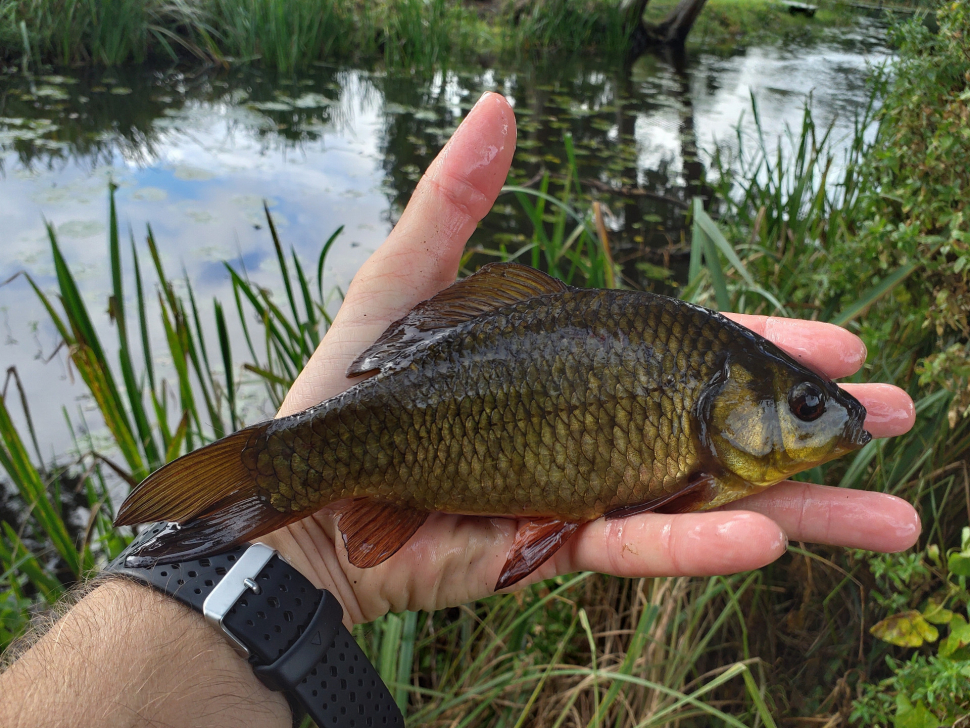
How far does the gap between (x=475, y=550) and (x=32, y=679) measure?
1.06 meters

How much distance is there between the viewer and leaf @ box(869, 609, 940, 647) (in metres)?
1.78

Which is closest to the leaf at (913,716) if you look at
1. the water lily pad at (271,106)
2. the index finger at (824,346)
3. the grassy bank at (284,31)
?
the index finger at (824,346)

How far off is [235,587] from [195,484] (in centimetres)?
27

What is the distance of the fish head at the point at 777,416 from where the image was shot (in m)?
1.70

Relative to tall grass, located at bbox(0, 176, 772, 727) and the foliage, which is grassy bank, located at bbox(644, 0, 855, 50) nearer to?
the foliage

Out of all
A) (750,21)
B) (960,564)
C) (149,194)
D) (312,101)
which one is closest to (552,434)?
(960,564)

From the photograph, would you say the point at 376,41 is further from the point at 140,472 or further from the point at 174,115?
the point at 140,472

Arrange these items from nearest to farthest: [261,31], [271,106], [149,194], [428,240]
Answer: [428,240] < [149,194] < [271,106] < [261,31]

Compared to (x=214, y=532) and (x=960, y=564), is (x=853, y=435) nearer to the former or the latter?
(x=960, y=564)

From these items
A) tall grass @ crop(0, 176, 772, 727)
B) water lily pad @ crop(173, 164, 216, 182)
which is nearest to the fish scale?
tall grass @ crop(0, 176, 772, 727)

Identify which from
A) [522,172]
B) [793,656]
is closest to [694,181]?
[522,172]

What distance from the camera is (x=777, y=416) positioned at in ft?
5.62

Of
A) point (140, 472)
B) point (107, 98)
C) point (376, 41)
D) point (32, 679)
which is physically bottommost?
point (140, 472)

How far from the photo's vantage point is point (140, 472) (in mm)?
2639
